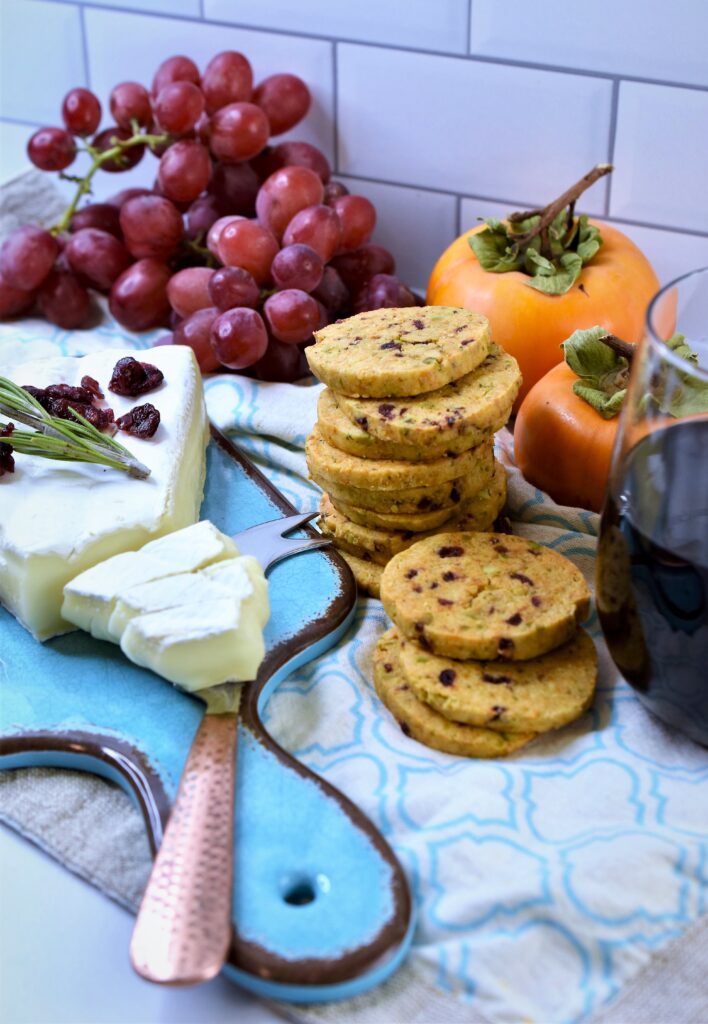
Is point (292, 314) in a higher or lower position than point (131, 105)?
lower

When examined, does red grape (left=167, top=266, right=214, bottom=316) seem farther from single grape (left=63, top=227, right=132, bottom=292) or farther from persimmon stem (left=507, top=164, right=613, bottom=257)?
persimmon stem (left=507, top=164, right=613, bottom=257)

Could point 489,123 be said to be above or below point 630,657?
above

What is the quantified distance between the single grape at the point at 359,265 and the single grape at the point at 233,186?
0.15 meters

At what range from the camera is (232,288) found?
1298 mm

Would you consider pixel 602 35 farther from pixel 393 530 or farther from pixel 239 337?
pixel 393 530

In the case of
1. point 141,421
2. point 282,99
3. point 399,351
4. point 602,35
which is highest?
point 602,35

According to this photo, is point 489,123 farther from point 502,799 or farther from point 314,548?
point 502,799

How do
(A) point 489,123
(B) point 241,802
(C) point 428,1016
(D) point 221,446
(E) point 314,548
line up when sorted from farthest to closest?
1. (A) point 489,123
2. (D) point 221,446
3. (E) point 314,548
4. (B) point 241,802
5. (C) point 428,1016

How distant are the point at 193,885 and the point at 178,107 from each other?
3.31 ft

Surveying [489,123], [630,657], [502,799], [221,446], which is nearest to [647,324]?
[630,657]

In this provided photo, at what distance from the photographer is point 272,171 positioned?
1503 mm

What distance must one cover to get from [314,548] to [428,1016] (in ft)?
1.60

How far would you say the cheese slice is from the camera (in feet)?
3.25

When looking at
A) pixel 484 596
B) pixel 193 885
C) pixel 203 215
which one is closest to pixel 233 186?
pixel 203 215
